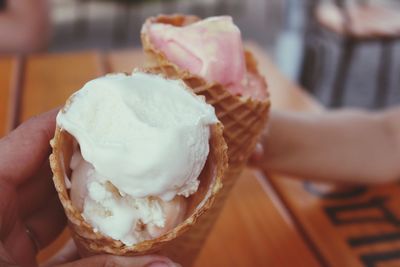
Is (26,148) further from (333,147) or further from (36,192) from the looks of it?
(333,147)

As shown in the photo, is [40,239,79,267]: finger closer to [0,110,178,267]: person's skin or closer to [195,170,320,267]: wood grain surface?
[0,110,178,267]: person's skin

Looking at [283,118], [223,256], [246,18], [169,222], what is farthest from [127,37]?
[169,222]

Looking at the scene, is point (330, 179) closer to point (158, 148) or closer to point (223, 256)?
point (223, 256)

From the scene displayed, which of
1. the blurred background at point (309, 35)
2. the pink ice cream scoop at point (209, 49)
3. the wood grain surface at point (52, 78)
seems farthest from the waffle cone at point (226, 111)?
the blurred background at point (309, 35)

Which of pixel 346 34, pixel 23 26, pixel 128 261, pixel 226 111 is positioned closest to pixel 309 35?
pixel 346 34

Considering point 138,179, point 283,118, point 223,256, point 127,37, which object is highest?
point 138,179
